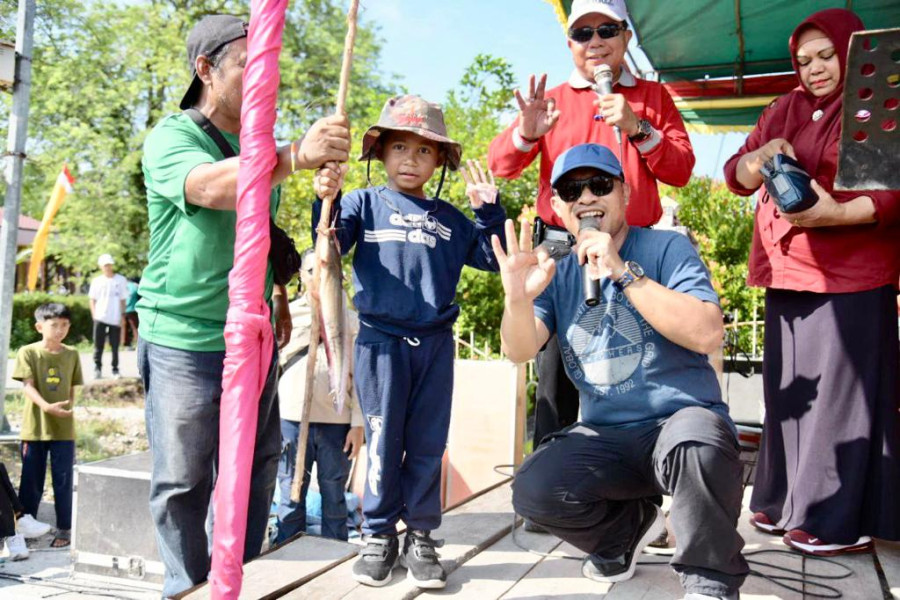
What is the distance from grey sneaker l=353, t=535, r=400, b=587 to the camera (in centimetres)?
263

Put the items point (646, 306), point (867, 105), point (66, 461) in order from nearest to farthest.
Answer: point (867, 105)
point (646, 306)
point (66, 461)

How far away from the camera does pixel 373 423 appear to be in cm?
277

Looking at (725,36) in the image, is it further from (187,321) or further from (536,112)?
(187,321)

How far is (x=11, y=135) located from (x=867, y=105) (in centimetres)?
637

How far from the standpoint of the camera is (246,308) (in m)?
1.89

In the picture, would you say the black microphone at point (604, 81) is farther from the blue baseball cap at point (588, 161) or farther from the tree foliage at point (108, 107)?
the tree foliage at point (108, 107)

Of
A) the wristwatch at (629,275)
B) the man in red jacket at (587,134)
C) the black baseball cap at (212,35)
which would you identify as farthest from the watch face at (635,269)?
the black baseball cap at (212,35)

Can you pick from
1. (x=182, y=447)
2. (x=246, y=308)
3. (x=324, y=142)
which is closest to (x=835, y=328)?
(x=324, y=142)

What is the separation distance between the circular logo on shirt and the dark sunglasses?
1.15 ft

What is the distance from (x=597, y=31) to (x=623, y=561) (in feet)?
6.28

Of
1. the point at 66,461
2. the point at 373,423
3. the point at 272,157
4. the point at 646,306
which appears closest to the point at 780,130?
the point at 646,306

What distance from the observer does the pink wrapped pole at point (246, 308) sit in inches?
73.3

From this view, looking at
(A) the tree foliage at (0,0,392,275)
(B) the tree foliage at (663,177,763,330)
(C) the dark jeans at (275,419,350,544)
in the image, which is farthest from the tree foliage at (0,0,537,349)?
(C) the dark jeans at (275,419,350,544)

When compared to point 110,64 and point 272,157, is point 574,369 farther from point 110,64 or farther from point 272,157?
point 110,64
